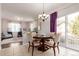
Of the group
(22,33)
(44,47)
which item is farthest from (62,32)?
(22,33)

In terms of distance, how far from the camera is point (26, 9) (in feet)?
9.86

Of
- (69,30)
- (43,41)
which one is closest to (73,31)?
(69,30)

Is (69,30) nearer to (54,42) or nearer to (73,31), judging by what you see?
(73,31)

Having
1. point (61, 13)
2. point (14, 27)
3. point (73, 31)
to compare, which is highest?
point (61, 13)

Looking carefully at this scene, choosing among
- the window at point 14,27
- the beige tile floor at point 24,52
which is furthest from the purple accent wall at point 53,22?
the window at point 14,27

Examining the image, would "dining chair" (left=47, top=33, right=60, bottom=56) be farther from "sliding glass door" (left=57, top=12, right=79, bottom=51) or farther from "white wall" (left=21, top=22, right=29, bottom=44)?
"white wall" (left=21, top=22, right=29, bottom=44)

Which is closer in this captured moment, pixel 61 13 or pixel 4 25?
pixel 4 25

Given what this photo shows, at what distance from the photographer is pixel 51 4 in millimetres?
2951

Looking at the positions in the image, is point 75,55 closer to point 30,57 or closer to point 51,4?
point 30,57

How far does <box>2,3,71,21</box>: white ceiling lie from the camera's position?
295cm

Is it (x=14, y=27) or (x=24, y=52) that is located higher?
(x=14, y=27)

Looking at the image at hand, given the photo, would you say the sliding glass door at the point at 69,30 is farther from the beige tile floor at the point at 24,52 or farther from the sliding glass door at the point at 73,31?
the beige tile floor at the point at 24,52

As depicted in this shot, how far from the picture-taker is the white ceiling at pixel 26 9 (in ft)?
9.69

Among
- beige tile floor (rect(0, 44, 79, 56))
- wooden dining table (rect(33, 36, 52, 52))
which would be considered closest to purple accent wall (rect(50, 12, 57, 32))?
wooden dining table (rect(33, 36, 52, 52))
